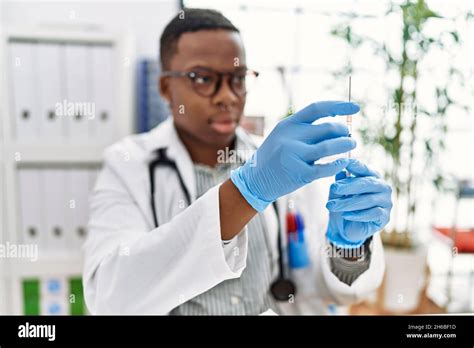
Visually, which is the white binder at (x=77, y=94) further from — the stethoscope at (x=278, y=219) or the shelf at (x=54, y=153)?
the stethoscope at (x=278, y=219)

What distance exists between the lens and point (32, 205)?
4.06 ft

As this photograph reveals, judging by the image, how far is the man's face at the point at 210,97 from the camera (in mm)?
678

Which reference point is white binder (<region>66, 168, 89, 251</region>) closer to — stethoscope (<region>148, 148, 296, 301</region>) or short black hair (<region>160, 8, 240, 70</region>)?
stethoscope (<region>148, 148, 296, 301</region>)

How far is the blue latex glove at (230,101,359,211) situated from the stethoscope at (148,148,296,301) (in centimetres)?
19

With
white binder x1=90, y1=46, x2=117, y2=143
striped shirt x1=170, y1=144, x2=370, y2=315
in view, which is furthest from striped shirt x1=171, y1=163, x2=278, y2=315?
white binder x1=90, y1=46, x2=117, y2=143

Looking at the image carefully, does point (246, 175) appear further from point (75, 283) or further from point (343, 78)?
point (75, 283)

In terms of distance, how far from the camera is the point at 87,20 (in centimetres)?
120

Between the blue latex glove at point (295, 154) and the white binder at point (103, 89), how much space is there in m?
0.77

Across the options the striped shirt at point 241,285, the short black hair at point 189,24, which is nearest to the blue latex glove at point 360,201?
the striped shirt at point 241,285

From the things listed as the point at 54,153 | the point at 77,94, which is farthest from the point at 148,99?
the point at 54,153

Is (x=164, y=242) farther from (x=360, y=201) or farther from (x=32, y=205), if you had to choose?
(x=32, y=205)

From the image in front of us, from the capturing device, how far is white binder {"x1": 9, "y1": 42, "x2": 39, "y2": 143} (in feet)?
3.75

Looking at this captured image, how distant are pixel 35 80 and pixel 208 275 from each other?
2.80ft
